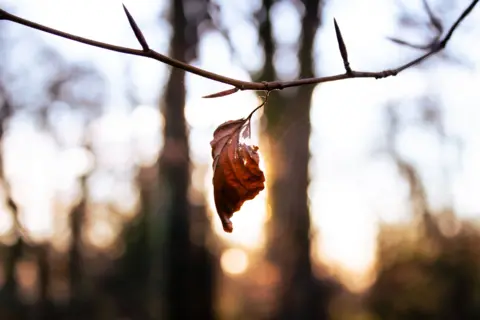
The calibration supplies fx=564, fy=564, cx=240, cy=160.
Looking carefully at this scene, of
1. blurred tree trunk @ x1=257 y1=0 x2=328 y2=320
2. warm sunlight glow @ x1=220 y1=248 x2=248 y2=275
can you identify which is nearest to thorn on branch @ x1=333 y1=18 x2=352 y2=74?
blurred tree trunk @ x1=257 y1=0 x2=328 y2=320

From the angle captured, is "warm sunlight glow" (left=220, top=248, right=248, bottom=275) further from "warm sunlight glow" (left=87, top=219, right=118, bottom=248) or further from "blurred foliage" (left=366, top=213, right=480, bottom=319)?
"warm sunlight glow" (left=87, top=219, right=118, bottom=248)

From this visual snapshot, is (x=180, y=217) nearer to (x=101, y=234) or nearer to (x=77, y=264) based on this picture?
(x=77, y=264)

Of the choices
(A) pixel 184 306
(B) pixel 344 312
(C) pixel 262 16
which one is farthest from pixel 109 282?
(C) pixel 262 16

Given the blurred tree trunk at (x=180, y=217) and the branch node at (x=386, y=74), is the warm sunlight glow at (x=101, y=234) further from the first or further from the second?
the branch node at (x=386, y=74)

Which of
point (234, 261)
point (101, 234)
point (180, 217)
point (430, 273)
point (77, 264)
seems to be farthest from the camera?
point (101, 234)

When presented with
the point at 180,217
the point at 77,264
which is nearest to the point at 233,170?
the point at 180,217

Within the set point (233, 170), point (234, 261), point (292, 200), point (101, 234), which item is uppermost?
point (292, 200)
